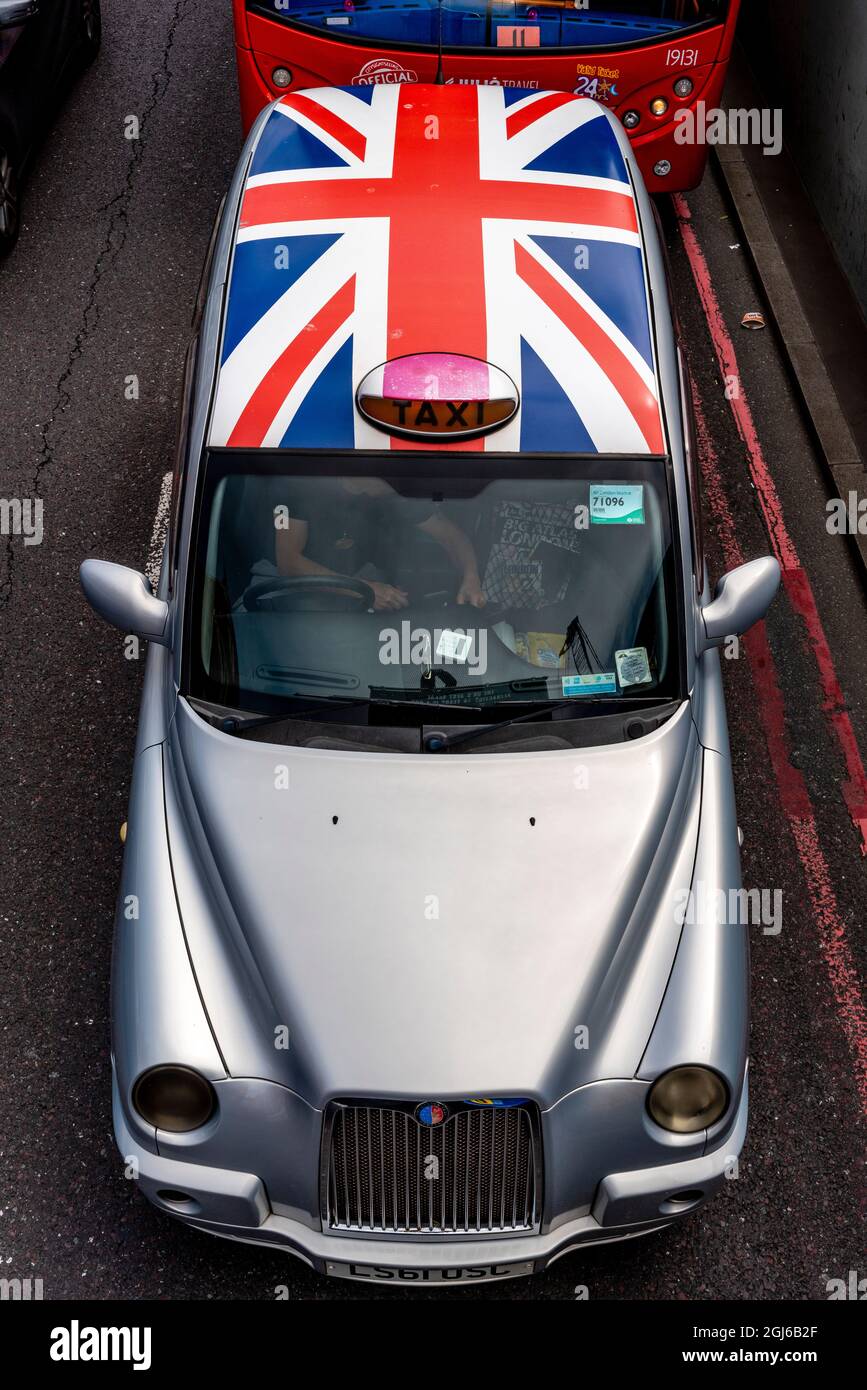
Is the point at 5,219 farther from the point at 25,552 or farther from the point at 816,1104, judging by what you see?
the point at 816,1104

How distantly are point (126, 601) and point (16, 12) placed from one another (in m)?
5.05

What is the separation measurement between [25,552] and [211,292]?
2193 millimetres

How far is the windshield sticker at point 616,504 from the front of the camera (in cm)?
397

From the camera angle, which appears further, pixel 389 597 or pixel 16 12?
pixel 16 12

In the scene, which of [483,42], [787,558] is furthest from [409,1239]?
[483,42]

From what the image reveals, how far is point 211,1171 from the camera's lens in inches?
135

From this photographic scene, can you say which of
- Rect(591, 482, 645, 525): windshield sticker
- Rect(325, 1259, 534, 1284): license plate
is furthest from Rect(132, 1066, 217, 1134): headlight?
Rect(591, 482, 645, 525): windshield sticker

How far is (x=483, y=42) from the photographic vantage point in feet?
22.8

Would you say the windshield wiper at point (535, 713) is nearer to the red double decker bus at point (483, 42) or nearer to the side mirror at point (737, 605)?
the side mirror at point (737, 605)

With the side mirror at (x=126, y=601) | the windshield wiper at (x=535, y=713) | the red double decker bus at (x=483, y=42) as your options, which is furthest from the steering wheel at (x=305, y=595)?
the red double decker bus at (x=483, y=42)

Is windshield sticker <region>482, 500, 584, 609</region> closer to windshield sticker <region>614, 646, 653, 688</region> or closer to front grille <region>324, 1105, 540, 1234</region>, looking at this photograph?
windshield sticker <region>614, 646, 653, 688</region>

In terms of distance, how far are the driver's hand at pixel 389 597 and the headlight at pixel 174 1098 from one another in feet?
4.81

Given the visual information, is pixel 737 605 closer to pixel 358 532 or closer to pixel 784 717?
pixel 358 532

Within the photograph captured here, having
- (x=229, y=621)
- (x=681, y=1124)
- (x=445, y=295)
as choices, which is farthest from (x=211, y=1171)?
(x=445, y=295)
